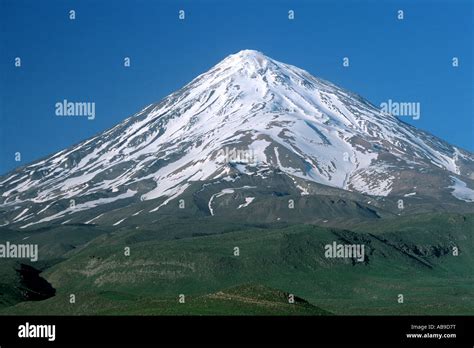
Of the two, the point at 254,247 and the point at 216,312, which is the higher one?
the point at 254,247

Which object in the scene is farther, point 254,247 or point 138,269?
point 254,247
